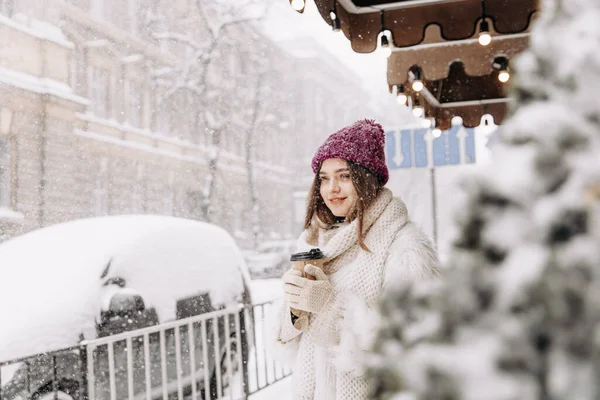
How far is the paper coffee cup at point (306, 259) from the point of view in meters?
2.21

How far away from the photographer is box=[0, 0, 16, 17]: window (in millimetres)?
16614

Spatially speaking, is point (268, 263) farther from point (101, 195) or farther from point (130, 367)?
point (130, 367)

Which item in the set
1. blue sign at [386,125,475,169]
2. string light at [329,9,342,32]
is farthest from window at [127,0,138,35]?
string light at [329,9,342,32]

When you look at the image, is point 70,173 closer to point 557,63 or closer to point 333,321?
point 333,321

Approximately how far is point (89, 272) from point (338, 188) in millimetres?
2535

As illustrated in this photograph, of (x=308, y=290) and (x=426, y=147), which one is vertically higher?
(x=426, y=147)

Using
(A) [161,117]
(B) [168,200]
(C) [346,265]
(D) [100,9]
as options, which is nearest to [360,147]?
(C) [346,265]

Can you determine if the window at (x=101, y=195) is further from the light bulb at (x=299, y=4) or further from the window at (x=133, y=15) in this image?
the light bulb at (x=299, y=4)

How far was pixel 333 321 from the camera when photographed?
2.18 metres

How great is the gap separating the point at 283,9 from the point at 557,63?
2407 centimetres

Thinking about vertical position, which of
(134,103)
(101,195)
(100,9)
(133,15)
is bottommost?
(101,195)

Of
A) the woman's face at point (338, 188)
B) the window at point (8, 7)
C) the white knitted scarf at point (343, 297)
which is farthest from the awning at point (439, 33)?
the window at point (8, 7)

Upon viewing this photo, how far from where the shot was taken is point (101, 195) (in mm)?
22344

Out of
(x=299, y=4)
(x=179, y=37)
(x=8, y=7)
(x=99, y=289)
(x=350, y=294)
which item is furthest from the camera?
(x=179, y=37)
